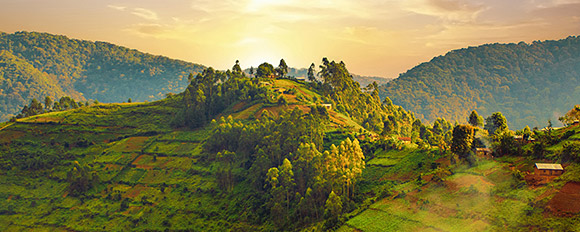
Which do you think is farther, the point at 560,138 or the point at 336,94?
the point at 336,94

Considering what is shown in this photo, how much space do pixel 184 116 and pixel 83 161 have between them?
2502 centimetres

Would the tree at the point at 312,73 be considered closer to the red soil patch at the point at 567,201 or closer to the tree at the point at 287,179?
the tree at the point at 287,179

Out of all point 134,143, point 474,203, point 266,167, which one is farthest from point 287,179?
point 134,143

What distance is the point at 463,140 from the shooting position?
53.1m

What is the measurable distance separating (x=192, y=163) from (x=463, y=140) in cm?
5420

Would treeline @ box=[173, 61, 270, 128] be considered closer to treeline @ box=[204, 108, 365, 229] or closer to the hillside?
the hillside

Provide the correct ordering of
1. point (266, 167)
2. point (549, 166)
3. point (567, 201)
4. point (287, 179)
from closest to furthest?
point (567, 201), point (549, 166), point (287, 179), point (266, 167)

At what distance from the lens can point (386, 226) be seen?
154 ft

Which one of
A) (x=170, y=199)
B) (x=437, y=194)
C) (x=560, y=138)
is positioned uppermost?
(x=560, y=138)

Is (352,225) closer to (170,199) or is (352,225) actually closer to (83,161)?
(170,199)

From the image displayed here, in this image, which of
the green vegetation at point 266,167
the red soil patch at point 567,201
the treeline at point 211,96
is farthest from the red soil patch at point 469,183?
the treeline at point 211,96

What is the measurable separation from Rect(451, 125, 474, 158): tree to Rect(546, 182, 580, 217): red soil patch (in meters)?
14.4

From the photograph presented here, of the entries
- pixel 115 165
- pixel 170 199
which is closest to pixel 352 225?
pixel 170 199

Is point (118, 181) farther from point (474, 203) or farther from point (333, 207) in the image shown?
point (474, 203)
